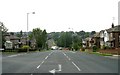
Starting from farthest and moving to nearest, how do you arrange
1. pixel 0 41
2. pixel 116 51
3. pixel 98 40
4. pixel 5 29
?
pixel 98 40, pixel 5 29, pixel 0 41, pixel 116 51

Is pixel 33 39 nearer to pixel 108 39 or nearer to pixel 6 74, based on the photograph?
pixel 108 39

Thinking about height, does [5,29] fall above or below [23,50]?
above

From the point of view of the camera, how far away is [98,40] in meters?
130

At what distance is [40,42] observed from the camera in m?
144

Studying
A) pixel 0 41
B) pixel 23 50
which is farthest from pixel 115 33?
pixel 0 41

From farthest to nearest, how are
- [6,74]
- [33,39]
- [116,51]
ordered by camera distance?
1. [33,39]
2. [116,51]
3. [6,74]

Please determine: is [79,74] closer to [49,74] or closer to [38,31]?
[49,74]

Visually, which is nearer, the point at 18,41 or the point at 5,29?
the point at 5,29

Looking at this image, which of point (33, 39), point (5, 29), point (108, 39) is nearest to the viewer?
point (5, 29)

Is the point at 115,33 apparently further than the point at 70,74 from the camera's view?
Yes

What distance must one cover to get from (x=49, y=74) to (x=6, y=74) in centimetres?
252

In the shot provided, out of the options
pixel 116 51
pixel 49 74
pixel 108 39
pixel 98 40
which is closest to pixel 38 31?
pixel 98 40

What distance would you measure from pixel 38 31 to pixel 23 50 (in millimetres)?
60555

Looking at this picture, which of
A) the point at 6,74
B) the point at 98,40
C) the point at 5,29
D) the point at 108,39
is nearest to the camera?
the point at 6,74
